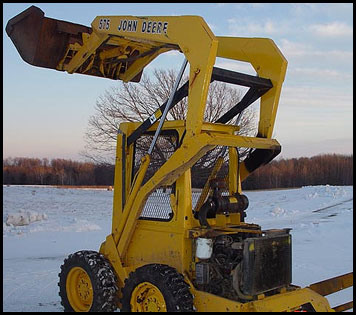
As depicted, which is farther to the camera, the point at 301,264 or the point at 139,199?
the point at 301,264

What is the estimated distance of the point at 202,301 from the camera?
5301 mm

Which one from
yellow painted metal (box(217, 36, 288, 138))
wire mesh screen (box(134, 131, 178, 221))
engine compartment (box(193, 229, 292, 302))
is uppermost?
yellow painted metal (box(217, 36, 288, 138))

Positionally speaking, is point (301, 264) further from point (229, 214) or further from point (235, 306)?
point (235, 306)

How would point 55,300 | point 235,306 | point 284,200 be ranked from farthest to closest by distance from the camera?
point 284,200, point 55,300, point 235,306

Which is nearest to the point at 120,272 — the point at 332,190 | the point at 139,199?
the point at 139,199

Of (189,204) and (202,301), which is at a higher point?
(189,204)

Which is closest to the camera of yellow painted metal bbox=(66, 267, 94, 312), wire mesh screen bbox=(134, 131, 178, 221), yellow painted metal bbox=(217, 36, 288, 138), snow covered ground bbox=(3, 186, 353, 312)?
wire mesh screen bbox=(134, 131, 178, 221)

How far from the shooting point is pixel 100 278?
6.02 meters

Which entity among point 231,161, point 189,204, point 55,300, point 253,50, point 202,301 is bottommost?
point 55,300

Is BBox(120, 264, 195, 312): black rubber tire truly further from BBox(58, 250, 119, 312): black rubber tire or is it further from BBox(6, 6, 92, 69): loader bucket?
BBox(6, 6, 92, 69): loader bucket

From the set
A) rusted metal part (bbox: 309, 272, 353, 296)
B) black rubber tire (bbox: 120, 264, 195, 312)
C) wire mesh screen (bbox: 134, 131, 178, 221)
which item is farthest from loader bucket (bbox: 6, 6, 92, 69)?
rusted metal part (bbox: 309, 272, 353, 296)

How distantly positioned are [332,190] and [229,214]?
21570mm

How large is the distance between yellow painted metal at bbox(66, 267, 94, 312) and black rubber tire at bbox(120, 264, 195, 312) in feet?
3.41

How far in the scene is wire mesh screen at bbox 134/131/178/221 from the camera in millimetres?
5867
